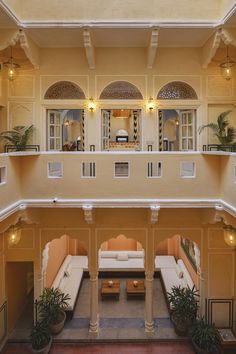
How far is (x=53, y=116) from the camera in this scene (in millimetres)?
8398

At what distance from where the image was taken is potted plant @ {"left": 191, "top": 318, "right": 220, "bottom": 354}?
7.08m

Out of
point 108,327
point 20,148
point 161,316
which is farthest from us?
point 161,316

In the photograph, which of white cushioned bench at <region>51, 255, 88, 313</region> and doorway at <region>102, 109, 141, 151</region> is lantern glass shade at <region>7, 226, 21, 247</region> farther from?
doorway at <region>102, 109, 141, 151</region>

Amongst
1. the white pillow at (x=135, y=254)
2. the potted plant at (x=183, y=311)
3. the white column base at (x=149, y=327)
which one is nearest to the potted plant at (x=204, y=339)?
the potted plant at (x=183, y=311)

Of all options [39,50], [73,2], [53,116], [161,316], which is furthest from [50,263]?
[73,2]

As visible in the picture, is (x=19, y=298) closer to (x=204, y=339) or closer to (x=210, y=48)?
(x=204, y=339)

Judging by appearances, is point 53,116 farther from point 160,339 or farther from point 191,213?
point 160,339

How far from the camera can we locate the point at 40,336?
7.17 m

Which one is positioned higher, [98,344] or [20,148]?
[20,148]

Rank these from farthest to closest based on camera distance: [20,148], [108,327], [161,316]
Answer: [161,316]
[108,327]
[20,148]

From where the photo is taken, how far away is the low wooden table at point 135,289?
9.88 metres

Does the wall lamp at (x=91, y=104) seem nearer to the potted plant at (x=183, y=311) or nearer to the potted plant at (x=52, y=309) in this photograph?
the potted plant at (x=52, y=309)

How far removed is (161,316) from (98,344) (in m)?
2.11

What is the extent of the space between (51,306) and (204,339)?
3979 millimetres
